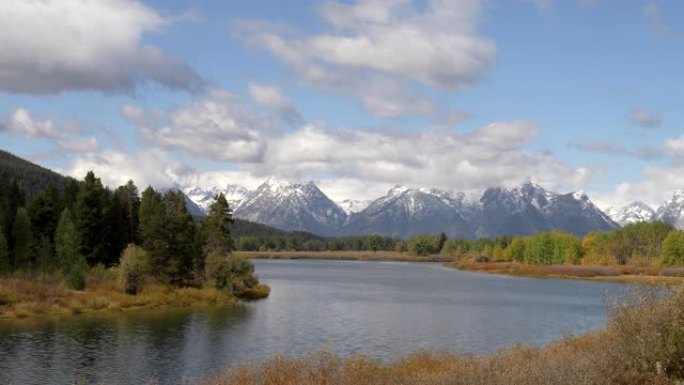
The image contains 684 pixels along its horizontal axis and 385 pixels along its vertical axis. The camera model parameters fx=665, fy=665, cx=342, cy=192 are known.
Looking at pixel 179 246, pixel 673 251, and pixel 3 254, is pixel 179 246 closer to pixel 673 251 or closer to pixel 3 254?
pixel 3 254

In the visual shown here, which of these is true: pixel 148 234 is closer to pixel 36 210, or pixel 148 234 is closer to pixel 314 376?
pixel 36 210

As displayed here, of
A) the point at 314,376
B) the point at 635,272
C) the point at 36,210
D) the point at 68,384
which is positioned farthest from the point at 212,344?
the point at 635,272

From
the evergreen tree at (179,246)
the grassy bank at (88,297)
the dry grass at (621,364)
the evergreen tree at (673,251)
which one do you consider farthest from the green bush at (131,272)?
the evergreen tree at (673,251)

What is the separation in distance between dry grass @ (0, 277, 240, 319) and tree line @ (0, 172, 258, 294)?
99.4 inches

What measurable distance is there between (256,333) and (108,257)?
2084 inches

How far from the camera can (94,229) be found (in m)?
101

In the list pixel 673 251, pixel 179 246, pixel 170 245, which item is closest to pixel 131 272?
pixel 170 245

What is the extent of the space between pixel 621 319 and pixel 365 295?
8530 centimetres

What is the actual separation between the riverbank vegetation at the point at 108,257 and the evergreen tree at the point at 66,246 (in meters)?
0.13

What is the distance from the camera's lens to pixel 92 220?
9981 cm

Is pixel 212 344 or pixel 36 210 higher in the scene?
pixel 36 210

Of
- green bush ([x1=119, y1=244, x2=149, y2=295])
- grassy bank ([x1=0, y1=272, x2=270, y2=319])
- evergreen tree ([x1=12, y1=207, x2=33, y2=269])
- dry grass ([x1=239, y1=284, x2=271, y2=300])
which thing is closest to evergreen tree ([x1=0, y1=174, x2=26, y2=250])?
evergreen tree ([x1=12, y1=207, x2=33, y2=269])

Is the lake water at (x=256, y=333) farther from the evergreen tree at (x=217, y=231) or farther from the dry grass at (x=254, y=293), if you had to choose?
the evergreen tree at (x=217, y=231)

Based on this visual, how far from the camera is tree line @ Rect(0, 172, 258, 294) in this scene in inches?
3455
